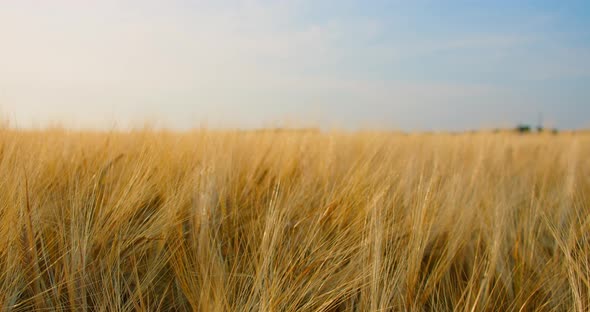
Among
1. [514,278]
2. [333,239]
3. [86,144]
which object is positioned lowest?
[514,278]

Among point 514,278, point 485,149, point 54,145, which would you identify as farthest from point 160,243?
point 485,149

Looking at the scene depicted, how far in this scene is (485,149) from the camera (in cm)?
341

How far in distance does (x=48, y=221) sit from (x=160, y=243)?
1.10ft

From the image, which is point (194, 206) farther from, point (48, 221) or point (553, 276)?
point (553, 276)

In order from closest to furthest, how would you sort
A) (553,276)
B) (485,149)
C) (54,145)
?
1. (553,276)
2. (54,145)
3. (485,149)

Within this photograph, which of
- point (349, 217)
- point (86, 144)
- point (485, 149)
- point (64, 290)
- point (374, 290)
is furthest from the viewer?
point (485, 149)

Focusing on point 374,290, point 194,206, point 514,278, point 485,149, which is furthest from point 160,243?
point 485,149

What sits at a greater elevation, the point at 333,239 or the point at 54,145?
the point at 54,145

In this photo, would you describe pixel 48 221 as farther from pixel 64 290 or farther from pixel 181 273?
pixel 181 273

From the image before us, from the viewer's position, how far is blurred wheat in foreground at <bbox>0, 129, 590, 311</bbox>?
3.25 feet

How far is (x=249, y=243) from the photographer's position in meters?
1.23

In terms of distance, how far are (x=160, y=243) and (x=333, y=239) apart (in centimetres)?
50

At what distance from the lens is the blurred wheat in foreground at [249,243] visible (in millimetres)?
991

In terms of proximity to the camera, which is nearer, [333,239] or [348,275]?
[348,275]
